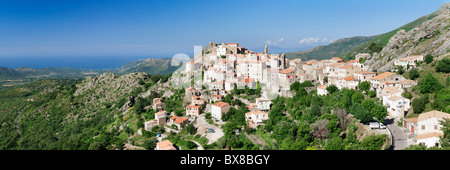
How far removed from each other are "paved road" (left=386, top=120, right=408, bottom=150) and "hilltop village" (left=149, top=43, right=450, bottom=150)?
810mm

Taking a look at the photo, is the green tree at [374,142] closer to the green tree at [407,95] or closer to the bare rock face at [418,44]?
the green tree at [407,95]

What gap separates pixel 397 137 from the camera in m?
20.4

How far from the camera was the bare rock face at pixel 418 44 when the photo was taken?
36.5 metres

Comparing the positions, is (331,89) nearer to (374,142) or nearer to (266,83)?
(266,83)

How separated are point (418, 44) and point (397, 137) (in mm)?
28519

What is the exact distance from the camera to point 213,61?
53062 millimetres

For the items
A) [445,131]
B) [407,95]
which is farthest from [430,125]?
[407,95]

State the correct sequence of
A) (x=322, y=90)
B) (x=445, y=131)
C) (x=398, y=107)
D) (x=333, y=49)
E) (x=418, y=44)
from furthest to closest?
(x=333, y=49), (x=418, y=44), (x=322, y=90), (x=398, y=107), (x=445, y=131)

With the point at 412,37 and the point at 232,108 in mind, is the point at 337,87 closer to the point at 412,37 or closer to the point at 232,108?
the point at 232,108

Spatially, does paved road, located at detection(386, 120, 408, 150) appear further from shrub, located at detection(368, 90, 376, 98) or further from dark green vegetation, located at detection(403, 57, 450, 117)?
shrub, located at detection(368, 90, 376, 98)

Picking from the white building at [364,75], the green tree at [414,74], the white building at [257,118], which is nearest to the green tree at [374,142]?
the white building at [257,118]

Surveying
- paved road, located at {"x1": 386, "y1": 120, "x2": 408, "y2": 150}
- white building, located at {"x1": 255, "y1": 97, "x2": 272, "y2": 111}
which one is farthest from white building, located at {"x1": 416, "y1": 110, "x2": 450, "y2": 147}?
white building, located at {"x1": 255, "y1": 97, "x2": 272, "y2": 111}
